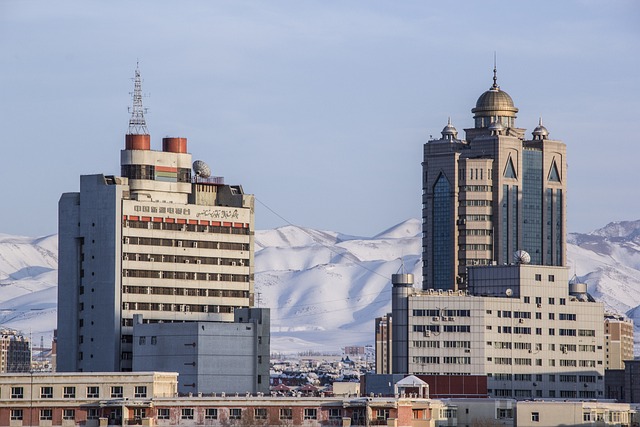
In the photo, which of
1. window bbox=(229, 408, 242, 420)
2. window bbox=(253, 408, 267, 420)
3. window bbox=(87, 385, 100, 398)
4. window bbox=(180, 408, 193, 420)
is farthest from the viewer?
window bbox=(87, 385, 100, 398)

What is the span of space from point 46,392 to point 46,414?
3730mm

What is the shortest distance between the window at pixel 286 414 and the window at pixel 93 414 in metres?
17.2

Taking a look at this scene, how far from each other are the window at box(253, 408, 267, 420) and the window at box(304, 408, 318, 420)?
3.84 metres

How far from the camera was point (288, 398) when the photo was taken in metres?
186

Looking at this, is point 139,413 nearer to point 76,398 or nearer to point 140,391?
point 76,398

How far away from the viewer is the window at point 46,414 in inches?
7402

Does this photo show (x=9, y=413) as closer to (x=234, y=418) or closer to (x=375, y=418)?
(x=234, y=418)

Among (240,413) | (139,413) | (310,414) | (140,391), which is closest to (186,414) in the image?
(139,413)

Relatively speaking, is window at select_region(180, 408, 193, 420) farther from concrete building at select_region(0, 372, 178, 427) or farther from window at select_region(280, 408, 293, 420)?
window at select_region(280, 408, 293, 420)

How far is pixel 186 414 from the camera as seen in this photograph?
187m

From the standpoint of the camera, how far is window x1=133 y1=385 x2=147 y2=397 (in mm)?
195750

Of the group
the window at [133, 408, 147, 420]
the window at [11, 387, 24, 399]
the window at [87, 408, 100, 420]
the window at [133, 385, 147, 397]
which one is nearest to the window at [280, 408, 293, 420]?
Answer: the window at [133, 408, 147, 420]

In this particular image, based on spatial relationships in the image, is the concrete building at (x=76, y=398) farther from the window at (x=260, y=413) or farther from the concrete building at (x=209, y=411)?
the window at (x=260, y=413)

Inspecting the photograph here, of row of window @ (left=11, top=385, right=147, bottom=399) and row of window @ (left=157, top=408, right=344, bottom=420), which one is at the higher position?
row of window @ (left=11, top=385, right=147, bottom=399)
